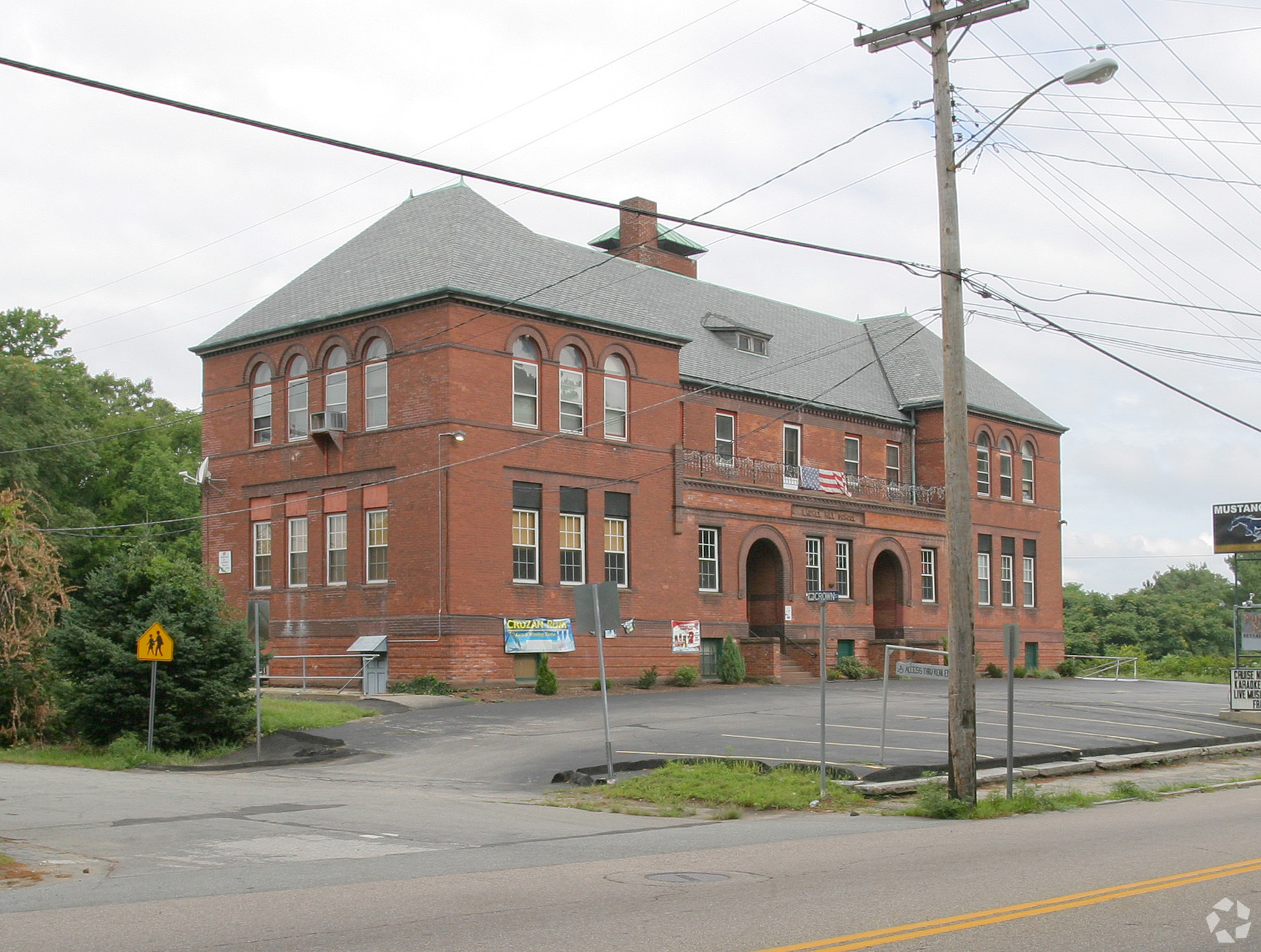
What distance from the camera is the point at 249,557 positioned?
38.5m

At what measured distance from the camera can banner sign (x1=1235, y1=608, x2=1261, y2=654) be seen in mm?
33625

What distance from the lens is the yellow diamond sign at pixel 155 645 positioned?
2300 cm

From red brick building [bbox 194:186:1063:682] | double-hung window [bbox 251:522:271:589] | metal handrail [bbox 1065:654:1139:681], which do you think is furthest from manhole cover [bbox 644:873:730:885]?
metal handrail [bbox 1065:654:1139:681]

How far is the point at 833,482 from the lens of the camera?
4591 centimetres

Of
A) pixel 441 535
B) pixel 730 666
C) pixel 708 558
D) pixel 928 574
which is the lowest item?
pixel 730 666

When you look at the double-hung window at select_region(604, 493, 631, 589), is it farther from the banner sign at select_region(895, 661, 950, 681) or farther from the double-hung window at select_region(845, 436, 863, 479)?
the banner sign at select_region(895, 661, 950, 681)

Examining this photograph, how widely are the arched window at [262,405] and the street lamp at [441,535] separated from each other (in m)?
7.56

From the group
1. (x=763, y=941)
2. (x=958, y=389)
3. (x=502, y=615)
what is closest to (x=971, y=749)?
(x=958, y=389)

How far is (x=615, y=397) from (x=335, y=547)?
897 centimetres

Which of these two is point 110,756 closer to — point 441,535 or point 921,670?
point 441,535

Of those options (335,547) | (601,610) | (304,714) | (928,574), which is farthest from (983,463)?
(601,610)

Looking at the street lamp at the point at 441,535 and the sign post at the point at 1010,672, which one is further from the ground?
the street lamp at the point at 441,535

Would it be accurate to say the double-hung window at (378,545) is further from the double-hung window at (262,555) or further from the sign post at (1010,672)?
the sign post at (1010,672)

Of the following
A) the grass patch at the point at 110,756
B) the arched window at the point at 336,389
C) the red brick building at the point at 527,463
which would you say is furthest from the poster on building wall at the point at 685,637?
the grass patch at the point at 110,756
